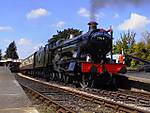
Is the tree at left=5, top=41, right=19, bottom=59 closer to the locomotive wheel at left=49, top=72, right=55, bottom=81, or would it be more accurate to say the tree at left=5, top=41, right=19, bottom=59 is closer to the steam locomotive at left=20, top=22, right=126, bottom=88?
the locomotive wheel at left=49, top=72, right=55, bottom=81

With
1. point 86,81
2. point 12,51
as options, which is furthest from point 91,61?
point 12,51

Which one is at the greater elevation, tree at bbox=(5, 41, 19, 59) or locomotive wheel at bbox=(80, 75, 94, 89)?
tree at bbox=(5, 41, 19, 59)

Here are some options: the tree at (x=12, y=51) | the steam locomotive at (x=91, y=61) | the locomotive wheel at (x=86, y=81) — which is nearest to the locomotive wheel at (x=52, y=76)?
the steam locomotive at (x=91, y=61)

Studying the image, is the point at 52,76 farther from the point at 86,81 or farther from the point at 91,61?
the point at 91,61

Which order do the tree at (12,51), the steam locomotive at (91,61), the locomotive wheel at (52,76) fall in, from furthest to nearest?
the tree at (12,51), the locomotive wheel at (52,76), the steam locomotive at (91,61)

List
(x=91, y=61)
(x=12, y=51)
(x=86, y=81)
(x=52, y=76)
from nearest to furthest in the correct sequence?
(x=91, y=61) → (x=86, y=81) → (x=52, y=76) → (x=12, y=51)

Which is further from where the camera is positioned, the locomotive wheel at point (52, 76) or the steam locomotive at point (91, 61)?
the locomotive wheel at point (52, 76)

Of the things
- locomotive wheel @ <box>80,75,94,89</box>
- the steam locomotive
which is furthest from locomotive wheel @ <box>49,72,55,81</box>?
locomotive wheel @ <box>80,75,94,89</box>

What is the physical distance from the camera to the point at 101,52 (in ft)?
66.5

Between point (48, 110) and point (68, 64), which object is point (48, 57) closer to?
point (68, 64)

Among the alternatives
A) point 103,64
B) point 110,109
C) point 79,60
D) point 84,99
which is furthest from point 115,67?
point 110,109

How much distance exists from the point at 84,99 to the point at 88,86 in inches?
241

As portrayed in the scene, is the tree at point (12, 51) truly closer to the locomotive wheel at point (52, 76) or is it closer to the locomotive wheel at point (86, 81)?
the locomotive wheel at point (52, 76)

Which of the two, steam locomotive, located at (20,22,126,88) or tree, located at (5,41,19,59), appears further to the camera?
tree, located at (5,41,19,59)
